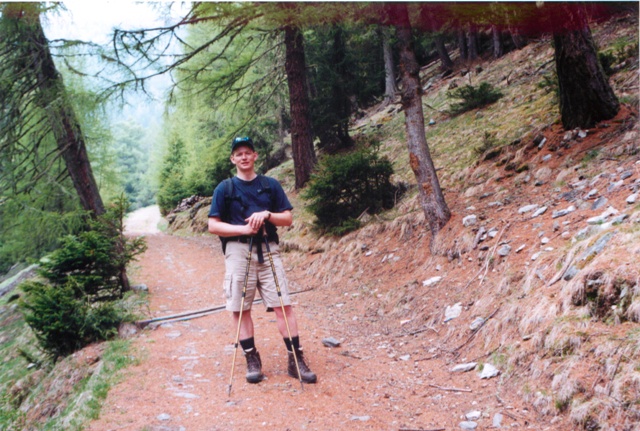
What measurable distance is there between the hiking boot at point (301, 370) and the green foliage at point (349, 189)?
15.9ft

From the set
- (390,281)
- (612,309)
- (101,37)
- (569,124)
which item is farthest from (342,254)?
(101,37)

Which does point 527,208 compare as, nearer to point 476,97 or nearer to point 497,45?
point 476,97

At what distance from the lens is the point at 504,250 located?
5.55 meters

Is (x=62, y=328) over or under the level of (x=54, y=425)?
over

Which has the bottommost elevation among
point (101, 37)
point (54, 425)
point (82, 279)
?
point (54, 425)

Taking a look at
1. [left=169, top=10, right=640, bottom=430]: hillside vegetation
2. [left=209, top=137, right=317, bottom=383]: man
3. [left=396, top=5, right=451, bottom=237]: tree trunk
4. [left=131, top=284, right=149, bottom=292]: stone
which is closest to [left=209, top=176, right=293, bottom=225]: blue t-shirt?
[left=209, top=137, right=317, bottom=383]: man

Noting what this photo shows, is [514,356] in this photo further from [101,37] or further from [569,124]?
[101,37]

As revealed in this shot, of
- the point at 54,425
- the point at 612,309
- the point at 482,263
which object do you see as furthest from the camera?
the point at 482,263

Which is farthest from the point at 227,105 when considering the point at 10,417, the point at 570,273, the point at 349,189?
the point at 570,273

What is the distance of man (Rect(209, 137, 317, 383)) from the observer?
450 cm

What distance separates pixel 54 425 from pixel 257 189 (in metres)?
3.04

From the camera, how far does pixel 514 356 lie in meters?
3.99

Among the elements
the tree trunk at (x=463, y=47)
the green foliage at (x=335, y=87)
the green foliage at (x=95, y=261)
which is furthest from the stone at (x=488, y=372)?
the tree trunk at (x=463, y=47)

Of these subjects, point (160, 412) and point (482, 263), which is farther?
point (482, 263)
